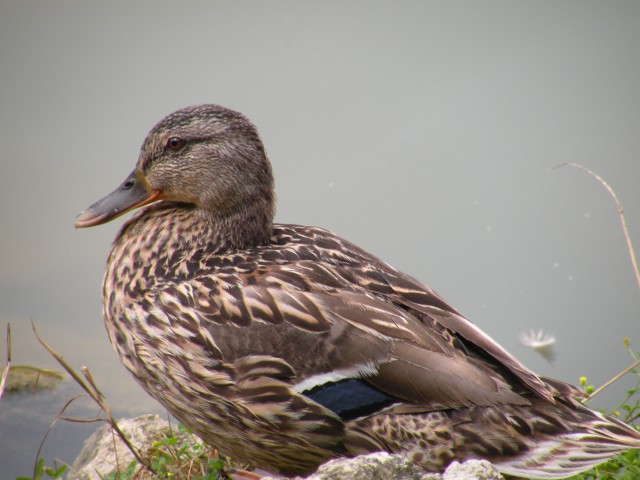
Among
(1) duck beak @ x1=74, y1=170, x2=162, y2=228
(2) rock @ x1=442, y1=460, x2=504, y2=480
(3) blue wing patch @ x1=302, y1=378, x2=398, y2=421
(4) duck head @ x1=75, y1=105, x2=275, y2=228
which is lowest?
(3) blue wing patch @ x1=302, y1=378, x2=398, y2=421

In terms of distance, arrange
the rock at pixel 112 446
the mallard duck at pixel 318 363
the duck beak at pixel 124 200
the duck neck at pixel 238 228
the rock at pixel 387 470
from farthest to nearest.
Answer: the rock at pixel 112 446 < the duck beak at pixel 124 200 < the duck neck at pixel 238 228 < the mallard duck at pixel 318 363 < the rock at pixel 387 470

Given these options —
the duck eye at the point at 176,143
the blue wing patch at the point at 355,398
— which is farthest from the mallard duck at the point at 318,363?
the duck eye at the point at 176,143

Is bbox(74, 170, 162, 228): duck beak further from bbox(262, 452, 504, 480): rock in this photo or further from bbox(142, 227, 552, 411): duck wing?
bbox(262, 452, 504, 480): rock

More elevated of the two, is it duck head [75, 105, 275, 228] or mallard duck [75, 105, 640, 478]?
duck head [75, 105, 275, 228]

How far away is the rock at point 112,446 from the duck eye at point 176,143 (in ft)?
5.21

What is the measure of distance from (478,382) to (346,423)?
1.70 ft

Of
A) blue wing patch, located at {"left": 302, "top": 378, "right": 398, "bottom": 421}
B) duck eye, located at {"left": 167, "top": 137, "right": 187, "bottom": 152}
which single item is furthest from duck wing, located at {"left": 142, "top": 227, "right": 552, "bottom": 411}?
duck eye, located at {"left": 167, "top": 137, "right": 187, "bottom": 152}

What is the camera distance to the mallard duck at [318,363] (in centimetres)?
303

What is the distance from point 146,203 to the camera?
12.6 feet

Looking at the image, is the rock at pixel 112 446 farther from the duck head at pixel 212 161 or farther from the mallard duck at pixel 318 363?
the duck head at pixel 212 161

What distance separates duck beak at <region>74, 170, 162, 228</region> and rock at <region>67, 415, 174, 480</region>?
1236 mm

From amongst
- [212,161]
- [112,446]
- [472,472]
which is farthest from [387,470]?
[112,446]

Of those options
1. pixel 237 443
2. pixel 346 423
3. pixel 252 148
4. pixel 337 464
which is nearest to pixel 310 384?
pixel 346 423

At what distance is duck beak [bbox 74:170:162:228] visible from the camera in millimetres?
3816
